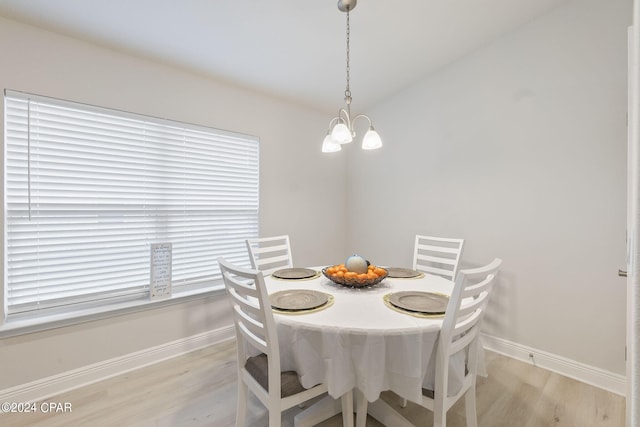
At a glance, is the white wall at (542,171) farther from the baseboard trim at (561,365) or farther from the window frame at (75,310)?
the window frame at (75,310)

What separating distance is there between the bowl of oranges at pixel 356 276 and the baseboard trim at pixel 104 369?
147cm

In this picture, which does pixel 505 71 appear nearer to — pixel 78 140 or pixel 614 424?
pixel 614 424

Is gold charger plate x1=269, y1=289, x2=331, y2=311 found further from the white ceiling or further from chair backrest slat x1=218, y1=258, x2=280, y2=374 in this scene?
the white ceiling

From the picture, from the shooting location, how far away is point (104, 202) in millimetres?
2039

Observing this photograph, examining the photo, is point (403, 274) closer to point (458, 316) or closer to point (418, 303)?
point (418, 303)

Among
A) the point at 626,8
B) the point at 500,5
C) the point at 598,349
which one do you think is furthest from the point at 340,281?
the point at 626,8

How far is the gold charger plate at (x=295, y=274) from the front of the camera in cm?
195

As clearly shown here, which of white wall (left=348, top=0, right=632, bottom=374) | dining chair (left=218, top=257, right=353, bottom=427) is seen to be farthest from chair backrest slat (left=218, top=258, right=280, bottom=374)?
white wall (left=348, top=0, right=632, bottom=374)

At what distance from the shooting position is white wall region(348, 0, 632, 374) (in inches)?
75.8

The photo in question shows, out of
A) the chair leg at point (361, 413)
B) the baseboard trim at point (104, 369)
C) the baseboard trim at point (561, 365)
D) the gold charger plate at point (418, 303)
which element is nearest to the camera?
the gold charger plate at point (418, 303)

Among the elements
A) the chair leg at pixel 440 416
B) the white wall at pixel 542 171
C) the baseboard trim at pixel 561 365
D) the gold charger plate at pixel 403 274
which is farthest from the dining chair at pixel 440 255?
the chair leg at pixel 440 416

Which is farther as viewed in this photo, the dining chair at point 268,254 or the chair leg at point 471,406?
→ the dining chair at point 268,254

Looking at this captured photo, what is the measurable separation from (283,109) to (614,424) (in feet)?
11.3

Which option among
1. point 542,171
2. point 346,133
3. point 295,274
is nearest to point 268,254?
point 295,274
